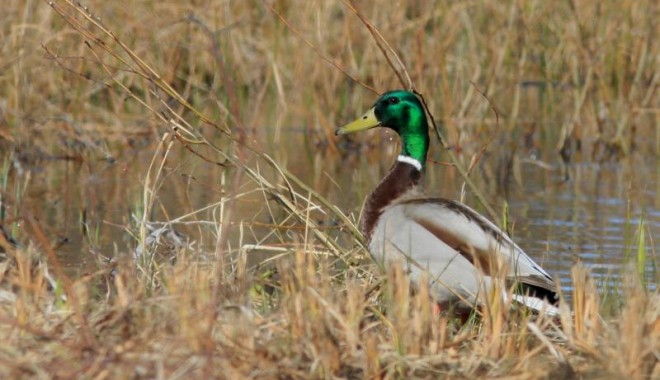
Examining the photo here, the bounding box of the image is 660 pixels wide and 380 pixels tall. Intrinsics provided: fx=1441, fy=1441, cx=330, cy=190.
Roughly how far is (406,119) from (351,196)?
271 centimetres

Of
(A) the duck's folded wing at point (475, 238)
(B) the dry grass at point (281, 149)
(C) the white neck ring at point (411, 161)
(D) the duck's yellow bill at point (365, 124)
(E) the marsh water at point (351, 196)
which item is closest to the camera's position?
(B) the dry grass at point (281, 149)

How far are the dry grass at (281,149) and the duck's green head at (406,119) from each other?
0.26 meters

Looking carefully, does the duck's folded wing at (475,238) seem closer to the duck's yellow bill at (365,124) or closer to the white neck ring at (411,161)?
the white neck ring at (411,161)

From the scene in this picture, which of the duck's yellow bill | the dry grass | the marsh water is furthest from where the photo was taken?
the marsh water

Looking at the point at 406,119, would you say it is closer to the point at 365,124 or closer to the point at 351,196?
the point at 365,124

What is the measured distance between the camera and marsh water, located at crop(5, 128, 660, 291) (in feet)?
23.0

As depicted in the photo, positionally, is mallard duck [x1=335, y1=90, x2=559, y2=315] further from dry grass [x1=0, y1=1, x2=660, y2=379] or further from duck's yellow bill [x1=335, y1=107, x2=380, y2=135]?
duck's yellow bill [x1=335, y1=107, x2=380, y2=135]

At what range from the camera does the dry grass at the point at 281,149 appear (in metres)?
3.94

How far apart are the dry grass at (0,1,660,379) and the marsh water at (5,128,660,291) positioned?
0.14m

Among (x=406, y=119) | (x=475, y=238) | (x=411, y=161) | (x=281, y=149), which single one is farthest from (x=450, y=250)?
(x=281, y=149)

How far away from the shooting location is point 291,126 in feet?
37.1

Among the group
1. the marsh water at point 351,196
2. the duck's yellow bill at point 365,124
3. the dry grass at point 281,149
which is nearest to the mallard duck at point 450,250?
the dry grass at point 281,149

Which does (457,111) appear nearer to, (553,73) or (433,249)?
(553,73)

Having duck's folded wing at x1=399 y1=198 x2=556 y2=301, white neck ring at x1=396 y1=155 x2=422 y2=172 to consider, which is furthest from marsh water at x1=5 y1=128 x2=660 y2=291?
duck's folded wing at x1=399 y1=198 x2=556 y2=301
